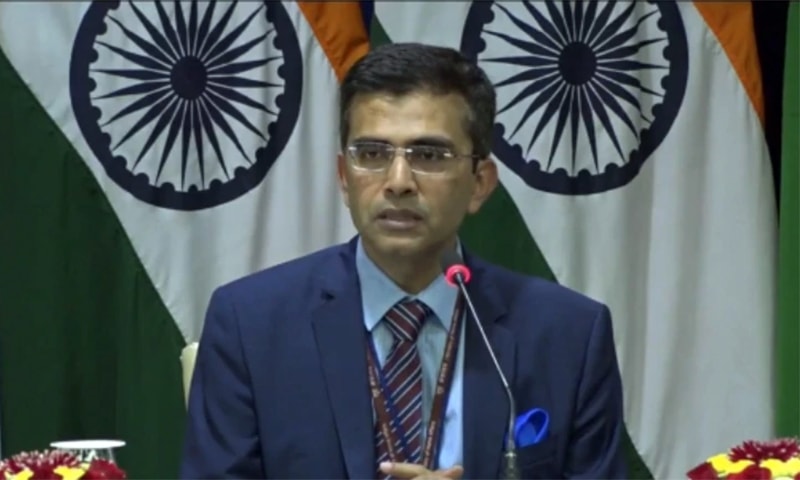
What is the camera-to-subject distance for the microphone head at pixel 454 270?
202 centimetres

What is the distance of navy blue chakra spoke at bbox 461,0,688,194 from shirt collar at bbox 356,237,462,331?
162 cm

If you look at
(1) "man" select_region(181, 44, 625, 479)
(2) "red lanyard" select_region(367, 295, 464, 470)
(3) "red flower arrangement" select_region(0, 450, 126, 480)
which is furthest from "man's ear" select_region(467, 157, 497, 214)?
(3) "red flower arrangement" select_region(0, 450, 126, 480)

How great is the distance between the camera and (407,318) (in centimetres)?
225

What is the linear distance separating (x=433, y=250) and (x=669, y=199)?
181cm

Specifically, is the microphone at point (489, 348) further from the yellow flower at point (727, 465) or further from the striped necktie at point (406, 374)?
the yellow flower at point (727, 465)

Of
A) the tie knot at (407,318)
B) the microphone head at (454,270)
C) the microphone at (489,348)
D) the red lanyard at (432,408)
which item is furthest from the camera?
the tie knot at (407,318)

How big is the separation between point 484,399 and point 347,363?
0.23 metres

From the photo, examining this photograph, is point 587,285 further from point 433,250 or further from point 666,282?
point 433,250

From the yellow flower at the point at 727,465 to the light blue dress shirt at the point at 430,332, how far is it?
403mm

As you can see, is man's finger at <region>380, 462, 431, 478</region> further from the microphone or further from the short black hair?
the short black hair

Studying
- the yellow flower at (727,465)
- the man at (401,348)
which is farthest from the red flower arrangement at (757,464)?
the man at (401,348)

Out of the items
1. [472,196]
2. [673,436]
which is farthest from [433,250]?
[673,436]

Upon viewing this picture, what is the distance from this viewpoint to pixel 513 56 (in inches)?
153

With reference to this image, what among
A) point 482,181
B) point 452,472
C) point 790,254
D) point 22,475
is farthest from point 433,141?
point 790,254
